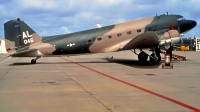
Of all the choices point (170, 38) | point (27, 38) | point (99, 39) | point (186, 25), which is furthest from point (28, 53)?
point (186, 25)

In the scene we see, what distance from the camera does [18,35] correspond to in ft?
73.3

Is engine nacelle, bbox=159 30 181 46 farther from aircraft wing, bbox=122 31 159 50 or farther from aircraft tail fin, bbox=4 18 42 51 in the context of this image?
aircraft tail fin, bbox=4 18 42 51

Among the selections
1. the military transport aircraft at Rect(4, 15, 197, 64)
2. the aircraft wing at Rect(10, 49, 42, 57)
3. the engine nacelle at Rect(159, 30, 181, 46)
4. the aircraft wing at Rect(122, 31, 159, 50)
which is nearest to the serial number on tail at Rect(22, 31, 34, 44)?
the military transport aircraft at Rect(4, 15, 197, 64)

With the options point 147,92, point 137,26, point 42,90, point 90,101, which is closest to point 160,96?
point 147,92

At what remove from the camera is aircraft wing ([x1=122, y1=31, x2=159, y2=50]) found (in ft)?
65.5

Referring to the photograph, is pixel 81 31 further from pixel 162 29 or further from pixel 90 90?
pixel 90 90

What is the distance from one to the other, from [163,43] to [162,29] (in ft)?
5.62

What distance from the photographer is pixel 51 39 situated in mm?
23156

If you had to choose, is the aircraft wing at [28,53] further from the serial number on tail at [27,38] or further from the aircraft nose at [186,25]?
the aircraft nose at [186,25]

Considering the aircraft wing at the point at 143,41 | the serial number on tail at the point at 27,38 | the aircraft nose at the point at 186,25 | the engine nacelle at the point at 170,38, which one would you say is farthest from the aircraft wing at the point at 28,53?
the aircraft nose at the point at 186,25

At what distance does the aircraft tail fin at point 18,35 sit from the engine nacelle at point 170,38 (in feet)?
36.9

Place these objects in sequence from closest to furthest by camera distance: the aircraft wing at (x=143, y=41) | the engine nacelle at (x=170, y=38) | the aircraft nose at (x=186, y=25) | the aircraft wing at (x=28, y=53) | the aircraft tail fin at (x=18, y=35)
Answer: the aircraft wing at (x=143, y=41)
the aircraft wing at (x=28, y=53)
the aircraft tail fin at (x=18, y=35)
the engine nacelle at (x=170, y=38)
the aircraft nose at (x=186, y=25)

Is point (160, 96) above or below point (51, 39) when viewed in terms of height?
below

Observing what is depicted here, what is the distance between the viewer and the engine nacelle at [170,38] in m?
22.3
